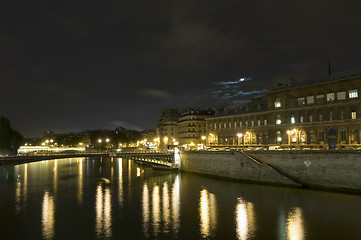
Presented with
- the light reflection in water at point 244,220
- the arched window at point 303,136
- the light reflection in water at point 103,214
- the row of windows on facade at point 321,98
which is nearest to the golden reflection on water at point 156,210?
the light reflection in water at point 103,214

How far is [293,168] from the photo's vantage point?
5494cm

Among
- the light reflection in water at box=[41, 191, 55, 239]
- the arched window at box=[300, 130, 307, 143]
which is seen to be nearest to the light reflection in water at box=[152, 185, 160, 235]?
the light reflection in water at box=[41, 191, 55, 239]

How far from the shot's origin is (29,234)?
101ft

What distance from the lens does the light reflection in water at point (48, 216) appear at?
31578 mm

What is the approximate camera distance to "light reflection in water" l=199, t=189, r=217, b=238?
3203 centimetres

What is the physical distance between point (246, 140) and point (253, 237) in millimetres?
70021

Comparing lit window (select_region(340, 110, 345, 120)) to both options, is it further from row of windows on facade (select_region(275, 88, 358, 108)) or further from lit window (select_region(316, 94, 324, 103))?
lit window (select_region(316, 94, 324, 103))

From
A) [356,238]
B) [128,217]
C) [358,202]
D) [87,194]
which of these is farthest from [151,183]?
[356,238]

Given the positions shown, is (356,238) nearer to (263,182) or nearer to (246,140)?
(263,182)

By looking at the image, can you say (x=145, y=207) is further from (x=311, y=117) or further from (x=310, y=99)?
(x=310, y=99)

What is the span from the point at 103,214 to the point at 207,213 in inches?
477

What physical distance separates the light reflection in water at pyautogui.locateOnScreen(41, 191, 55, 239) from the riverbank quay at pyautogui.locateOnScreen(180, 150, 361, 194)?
1314 inches

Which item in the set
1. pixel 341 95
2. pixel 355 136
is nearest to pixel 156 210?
pixel 355 136

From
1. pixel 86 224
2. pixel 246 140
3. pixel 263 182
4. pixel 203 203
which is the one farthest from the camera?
pixel 246 140
